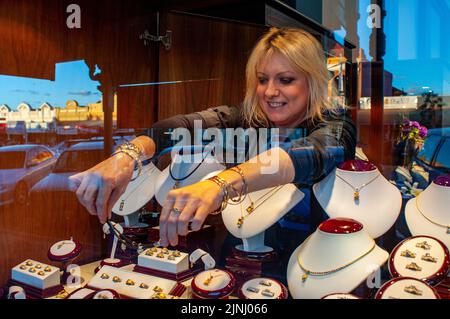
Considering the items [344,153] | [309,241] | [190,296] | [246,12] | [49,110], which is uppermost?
[246,12]

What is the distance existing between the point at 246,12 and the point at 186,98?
26 cm

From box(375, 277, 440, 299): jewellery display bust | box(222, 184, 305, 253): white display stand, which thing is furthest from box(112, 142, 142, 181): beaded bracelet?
box(375, 277, 440, 299): jewellery display bust

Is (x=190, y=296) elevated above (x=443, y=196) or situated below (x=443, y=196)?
below

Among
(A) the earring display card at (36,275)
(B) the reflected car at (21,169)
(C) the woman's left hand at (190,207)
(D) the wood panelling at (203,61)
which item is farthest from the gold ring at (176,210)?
(B) the reflected car at (21,169)

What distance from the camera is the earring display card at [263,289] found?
80 cm

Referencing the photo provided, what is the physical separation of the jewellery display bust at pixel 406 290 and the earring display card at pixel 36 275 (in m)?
0.73

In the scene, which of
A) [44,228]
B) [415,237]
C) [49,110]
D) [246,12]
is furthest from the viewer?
[44,228]

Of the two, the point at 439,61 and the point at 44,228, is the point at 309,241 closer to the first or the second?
the point at 439,61

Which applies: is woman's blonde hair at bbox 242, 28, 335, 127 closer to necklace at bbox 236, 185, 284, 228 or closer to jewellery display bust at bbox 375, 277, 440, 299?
necklace at bbox 236, 185, 284, 228

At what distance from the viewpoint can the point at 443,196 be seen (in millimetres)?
841

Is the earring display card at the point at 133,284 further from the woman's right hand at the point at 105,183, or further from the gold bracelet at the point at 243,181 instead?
the gold bracelet at the point at 243,181

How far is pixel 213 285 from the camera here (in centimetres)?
84

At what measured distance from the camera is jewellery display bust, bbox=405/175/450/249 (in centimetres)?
84

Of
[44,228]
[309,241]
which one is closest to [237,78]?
[309,241]
